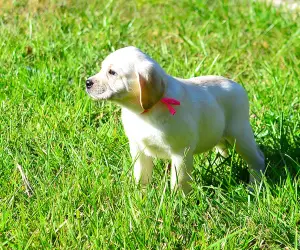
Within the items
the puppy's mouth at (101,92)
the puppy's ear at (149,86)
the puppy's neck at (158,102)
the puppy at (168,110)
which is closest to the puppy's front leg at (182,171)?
the puppy at (168,110)

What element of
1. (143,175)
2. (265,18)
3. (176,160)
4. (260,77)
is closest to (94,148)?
(143,175)

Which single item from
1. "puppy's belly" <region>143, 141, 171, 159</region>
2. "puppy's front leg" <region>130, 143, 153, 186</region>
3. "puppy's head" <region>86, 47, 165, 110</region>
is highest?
"puppy's head" <region>86, 47, 165, 110</region>

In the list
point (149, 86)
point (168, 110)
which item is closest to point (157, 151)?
point (168, 110)

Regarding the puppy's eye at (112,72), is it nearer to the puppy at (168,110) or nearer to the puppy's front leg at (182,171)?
the puppy at (168,110)

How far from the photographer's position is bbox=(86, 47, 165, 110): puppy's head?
3.66m

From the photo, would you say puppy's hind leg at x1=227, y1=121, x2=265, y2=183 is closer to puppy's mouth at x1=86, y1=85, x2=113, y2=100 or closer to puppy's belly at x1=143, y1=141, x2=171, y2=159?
puppy's belly at x1=143, y1=141, x2=171, y2=159

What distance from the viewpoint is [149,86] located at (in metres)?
3.66

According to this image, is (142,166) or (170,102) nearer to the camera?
(170,102)

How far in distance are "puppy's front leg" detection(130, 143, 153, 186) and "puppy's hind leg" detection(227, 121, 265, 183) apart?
0.52 m

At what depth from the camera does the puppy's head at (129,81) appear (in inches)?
144

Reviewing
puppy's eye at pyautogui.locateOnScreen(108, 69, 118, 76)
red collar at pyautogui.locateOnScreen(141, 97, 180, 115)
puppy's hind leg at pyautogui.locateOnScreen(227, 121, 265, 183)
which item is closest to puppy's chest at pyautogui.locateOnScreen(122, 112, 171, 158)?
red collar at pyautogui.locateOnScreen(141, 97, 180, 115)

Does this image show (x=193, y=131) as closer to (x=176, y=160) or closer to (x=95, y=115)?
(x=176, y=160)

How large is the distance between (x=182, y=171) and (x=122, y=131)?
902mm

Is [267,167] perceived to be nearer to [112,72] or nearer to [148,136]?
[148,136]
